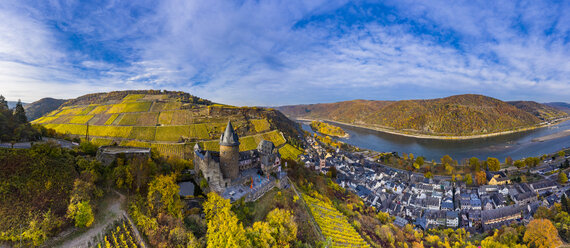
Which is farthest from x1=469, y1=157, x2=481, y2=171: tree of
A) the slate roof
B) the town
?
the slate roof

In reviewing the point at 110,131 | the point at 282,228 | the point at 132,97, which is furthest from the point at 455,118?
the point at 132,97

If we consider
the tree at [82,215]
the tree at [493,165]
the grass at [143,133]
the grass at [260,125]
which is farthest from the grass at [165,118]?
the tree at [493,165]

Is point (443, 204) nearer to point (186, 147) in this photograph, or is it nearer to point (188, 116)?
point (186, 147)

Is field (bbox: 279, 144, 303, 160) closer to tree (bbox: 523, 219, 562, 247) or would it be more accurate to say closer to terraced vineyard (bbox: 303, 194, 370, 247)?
terraced vineyard (bbox: 303, 194, 370, 247)

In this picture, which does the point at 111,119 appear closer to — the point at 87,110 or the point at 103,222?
the point at 87,110

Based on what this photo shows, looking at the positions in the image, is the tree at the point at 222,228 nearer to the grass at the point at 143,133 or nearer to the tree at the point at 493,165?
the grass at the point at 143,133
